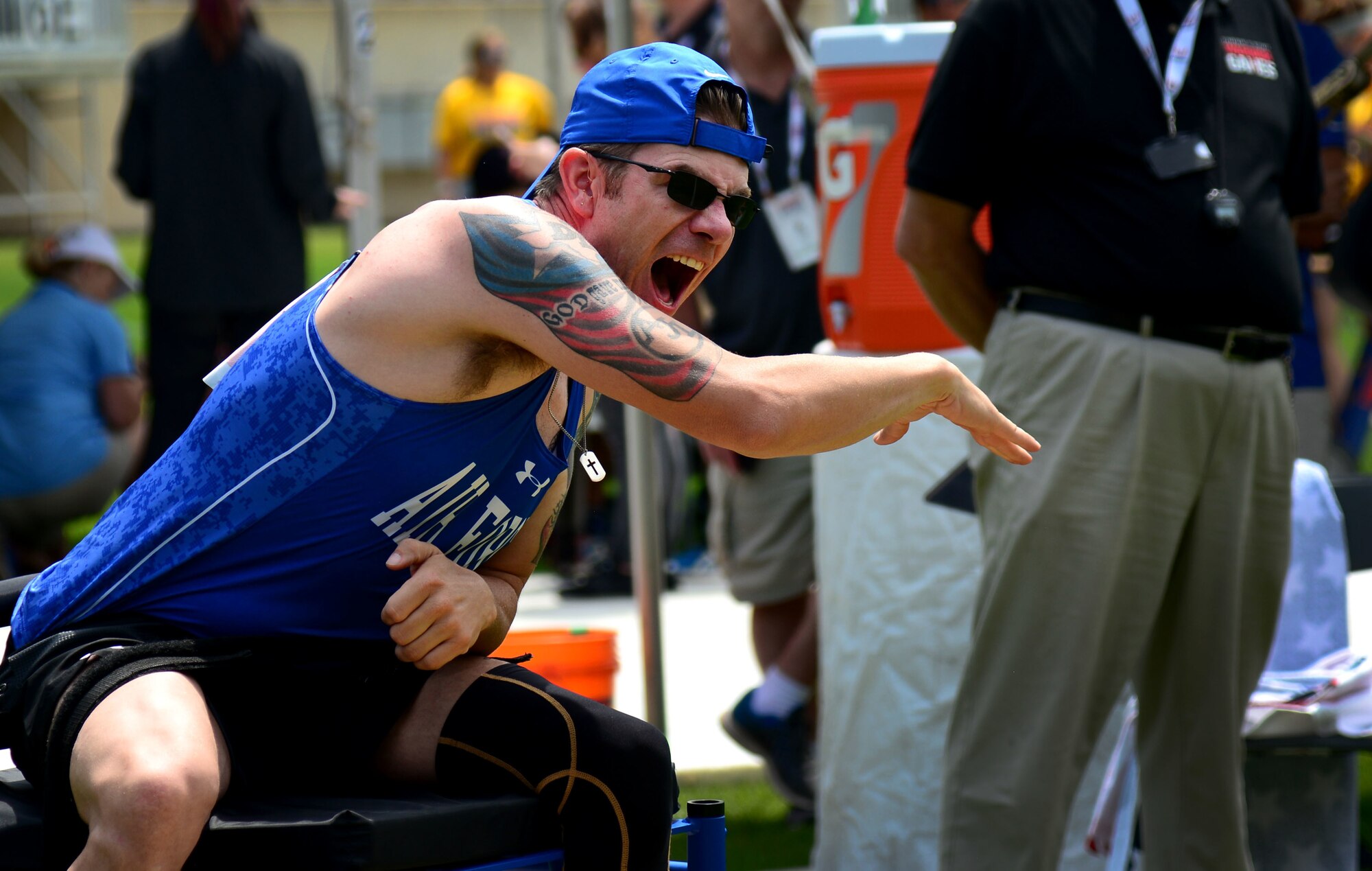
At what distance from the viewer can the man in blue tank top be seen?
6.44 feet

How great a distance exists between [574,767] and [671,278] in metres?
0.67

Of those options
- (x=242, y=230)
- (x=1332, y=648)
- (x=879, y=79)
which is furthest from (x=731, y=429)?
(x=242, y=230)

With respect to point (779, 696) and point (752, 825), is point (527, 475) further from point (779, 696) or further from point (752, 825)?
point (752, 825)

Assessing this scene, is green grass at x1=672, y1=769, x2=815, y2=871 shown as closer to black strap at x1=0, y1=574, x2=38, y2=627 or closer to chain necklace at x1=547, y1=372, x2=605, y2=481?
chain necklace at x1=547, y1=372, x2=605, y2=481

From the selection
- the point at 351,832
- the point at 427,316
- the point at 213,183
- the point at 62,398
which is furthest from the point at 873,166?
the point at 62,398

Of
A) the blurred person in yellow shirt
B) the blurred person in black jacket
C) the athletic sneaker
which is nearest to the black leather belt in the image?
the athletic sneaker

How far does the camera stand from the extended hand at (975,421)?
81.7 inches

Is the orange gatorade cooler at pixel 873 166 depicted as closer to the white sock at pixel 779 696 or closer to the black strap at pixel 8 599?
the white sock at pixel 779 696

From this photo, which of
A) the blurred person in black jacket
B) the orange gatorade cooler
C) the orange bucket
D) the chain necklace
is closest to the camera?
the chain necklace

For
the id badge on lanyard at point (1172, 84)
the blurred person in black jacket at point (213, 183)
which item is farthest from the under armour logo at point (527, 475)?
the blurred person in black jacket at point (213, 183)

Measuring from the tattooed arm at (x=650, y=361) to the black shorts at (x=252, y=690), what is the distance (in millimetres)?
473

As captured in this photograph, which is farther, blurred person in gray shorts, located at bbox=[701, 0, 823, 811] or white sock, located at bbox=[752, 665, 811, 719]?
blurred person in gray shorts, located at bbox=[701, 0, 823, 811]

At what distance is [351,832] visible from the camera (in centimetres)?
183

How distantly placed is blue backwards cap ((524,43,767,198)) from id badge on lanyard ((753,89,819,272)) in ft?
6.82
